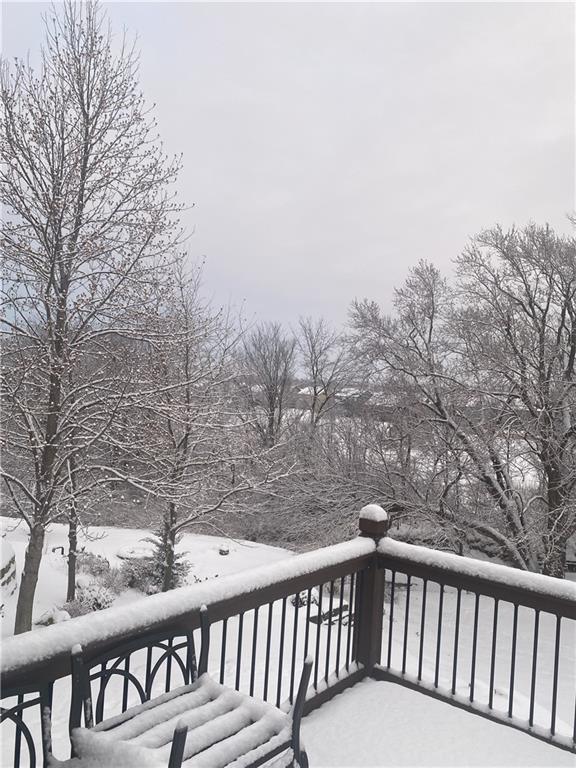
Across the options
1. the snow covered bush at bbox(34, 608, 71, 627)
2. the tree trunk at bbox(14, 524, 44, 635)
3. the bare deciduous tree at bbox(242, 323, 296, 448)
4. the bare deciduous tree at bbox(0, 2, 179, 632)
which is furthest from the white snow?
the bare deciduous tree at bbox(242, 323, 296, 448)

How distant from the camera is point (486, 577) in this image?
287 cm

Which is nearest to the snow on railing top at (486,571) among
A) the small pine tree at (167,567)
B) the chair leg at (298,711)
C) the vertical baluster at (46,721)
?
the chair leg at (298,711)

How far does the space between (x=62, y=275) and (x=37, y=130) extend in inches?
75.7

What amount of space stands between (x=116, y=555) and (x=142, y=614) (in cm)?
1303

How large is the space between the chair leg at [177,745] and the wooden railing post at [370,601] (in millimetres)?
2127

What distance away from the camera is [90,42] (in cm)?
741

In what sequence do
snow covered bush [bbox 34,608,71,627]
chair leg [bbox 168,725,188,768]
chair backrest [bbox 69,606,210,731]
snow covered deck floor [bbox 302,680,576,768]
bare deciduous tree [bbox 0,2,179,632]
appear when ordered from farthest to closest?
snow covered bush [bbox 34,608,71,627] → bare deciduous tree [bbox 0,2,179,632] → snow covered deck floor [bbox 302,680,576,768] → chair backrest [bbox 69,606,210,731] → chair leg [bbox 168,725,188,768]

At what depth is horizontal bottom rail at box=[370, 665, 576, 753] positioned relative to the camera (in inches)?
109

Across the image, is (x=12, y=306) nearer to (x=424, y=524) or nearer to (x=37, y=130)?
(x=37, y=130)

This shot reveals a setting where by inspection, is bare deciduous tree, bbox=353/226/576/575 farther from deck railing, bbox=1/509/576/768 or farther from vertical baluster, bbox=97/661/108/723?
vertical baluster, bbox=97/661/108/723

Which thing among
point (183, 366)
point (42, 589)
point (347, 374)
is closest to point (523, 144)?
point (183, 366)

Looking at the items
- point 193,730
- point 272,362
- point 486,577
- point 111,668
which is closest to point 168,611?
point 111,668

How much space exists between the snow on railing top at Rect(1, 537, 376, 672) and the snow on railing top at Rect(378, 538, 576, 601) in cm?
51

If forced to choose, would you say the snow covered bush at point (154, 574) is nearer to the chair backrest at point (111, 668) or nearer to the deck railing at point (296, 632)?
the deck railing at point (296, 632)
